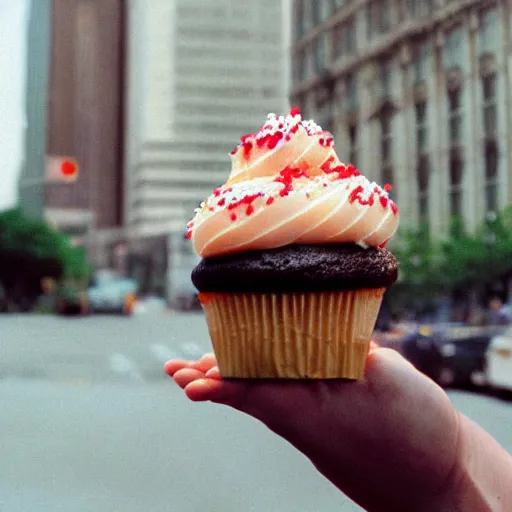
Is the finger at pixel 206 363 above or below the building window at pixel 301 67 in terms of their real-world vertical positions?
below

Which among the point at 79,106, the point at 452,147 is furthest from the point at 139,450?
the point at 79,106

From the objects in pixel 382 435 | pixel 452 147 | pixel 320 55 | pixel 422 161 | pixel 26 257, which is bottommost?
pixel 382 435

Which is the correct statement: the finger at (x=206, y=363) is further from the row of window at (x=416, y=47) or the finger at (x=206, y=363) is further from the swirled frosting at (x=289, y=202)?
the row of window at (x=416, y=47)

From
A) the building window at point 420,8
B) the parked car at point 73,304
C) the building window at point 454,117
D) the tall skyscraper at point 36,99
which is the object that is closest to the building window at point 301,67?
the building window at point 420,8

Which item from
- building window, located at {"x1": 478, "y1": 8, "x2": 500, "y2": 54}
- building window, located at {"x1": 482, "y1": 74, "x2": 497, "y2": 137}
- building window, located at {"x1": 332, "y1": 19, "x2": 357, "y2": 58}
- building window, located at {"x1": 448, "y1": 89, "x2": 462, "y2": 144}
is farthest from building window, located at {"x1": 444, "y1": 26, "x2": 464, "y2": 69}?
building window, located at {"x1": 332, "y1": 19, "x2": 357, "y2": 58}

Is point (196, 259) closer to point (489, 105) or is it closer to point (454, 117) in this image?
point (489, 105)
